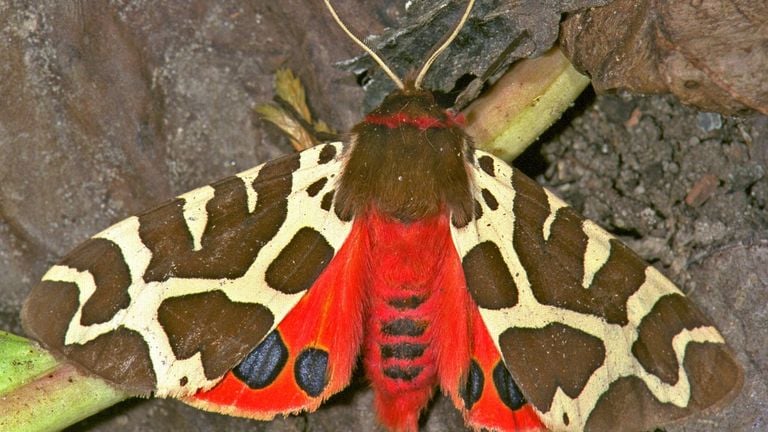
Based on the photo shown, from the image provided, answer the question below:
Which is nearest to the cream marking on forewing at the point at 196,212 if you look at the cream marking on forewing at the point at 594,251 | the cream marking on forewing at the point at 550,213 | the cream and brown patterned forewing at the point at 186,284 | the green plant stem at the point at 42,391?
the cream and brown patterned forewing at the point at 186,284

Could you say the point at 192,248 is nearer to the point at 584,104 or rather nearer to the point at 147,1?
the point at 147,1

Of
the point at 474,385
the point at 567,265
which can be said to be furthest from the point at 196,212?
the point at 567,265

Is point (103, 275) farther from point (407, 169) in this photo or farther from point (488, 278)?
point (488, 278)

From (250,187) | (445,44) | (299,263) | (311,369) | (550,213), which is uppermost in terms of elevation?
(250,187)

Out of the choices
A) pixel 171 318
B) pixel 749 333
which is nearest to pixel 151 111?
pixel 171 318

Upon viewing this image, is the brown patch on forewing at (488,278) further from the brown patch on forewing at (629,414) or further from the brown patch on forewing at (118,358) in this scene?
the brown patch on forewing at (118,358)

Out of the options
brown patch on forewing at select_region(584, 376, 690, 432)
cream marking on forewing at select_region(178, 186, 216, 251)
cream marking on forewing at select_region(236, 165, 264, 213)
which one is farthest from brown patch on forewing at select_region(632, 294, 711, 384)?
cream marking on forewing at select_region(178, 186, 216, 251)
